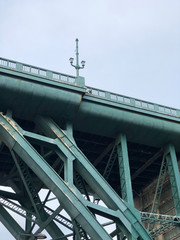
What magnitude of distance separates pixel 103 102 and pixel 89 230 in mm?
9768

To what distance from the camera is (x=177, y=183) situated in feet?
121

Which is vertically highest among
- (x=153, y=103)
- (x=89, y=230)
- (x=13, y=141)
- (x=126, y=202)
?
(x=153, y=103)

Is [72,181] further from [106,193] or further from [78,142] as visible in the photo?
[78,142]

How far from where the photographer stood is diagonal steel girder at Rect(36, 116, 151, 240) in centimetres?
3253

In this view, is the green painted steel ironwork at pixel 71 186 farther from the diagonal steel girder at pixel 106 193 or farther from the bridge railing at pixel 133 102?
the bridge railing at pixel 133 102

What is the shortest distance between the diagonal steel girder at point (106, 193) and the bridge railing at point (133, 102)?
15.0 feet

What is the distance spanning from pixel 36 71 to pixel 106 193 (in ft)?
33.3

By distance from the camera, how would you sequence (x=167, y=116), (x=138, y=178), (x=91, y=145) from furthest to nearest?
1. (x=138, y=178)
2. (x=91, y=145)
3. (x=167, y=116)

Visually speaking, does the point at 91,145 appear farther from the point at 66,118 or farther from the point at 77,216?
the point at 77,216

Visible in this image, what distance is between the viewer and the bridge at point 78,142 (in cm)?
3225

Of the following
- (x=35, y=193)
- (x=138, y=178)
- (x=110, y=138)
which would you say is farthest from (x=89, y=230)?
(x=138, y=178)

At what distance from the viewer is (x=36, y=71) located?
1375 inches

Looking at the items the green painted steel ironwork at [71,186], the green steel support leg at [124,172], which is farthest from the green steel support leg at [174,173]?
the green painted steel ironwork at [71,186]

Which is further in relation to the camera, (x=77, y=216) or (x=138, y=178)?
(x=138, y=178)
